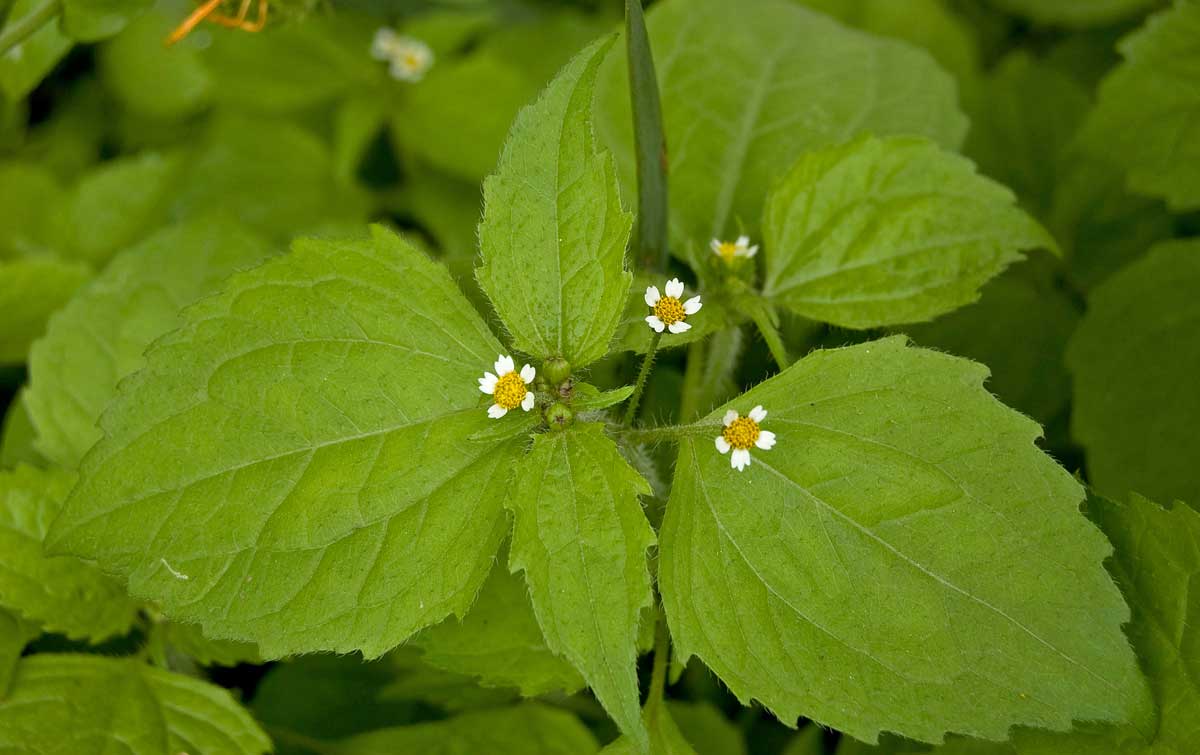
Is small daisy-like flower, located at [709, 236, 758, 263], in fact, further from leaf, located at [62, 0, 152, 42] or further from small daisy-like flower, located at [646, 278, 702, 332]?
leaf, located at [62, 0, 152, 42]

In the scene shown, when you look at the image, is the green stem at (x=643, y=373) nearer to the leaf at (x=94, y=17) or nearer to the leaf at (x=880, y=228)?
the leaf at (x=880, y=228)

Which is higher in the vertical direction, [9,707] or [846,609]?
[846,609]

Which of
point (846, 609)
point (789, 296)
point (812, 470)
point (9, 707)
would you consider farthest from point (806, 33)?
point (9, 707)

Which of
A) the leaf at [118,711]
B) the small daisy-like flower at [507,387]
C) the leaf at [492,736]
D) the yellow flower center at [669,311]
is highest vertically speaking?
the yellow flower center at [669,311]

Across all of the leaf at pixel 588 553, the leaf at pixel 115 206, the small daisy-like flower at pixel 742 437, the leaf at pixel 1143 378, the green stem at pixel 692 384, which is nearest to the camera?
the leaf at pixel 588 553

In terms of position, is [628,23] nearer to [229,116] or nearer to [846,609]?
[846,609]

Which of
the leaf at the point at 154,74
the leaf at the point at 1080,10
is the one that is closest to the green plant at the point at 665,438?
the leaf at the point at 1080,10
